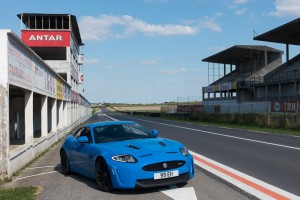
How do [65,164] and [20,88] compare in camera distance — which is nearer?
[65,164]

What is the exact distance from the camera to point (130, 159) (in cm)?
722

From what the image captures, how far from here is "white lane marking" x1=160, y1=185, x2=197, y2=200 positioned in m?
6.80

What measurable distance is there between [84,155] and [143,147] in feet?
5.66

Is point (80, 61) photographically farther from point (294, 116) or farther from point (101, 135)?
point (101, 135)

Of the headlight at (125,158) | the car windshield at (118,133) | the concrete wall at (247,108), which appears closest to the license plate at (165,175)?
the headlight at (125,158)

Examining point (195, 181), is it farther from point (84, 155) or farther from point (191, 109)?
point (191, 109)

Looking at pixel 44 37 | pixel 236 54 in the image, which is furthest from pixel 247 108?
pixel 236 54

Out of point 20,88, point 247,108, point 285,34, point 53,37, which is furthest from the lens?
point 285,34

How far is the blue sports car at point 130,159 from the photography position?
23.2 ft

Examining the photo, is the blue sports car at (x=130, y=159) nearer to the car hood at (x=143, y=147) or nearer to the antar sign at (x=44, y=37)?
the car hood at (x=143, y=147)

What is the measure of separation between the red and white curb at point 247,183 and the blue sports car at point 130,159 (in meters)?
1.06

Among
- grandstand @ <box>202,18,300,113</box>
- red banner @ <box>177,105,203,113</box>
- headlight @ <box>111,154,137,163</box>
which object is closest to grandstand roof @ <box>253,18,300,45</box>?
grandstand @ <box>202,18,300,113</box>

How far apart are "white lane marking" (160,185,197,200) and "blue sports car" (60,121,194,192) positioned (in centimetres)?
17

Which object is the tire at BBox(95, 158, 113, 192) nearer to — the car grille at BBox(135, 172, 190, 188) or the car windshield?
the car grille at BBox(135, 172, 190, 188)
